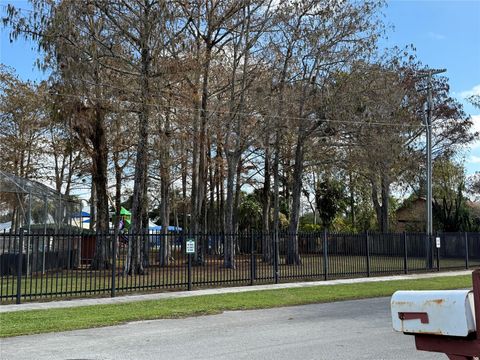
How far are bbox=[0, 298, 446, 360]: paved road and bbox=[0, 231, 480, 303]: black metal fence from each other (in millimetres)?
5639

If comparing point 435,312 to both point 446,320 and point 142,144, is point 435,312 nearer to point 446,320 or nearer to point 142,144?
point 446,320

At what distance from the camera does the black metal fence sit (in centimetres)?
1634

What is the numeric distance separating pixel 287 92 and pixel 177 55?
680cm

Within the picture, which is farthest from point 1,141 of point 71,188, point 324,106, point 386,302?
point 386,302

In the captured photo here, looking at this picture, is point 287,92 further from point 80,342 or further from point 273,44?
point 80,342

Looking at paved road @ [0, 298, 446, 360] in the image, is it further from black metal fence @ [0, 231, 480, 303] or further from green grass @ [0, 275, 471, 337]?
black metal fence @ [0, 231, 480, 303]

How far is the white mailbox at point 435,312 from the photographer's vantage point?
3.11 m

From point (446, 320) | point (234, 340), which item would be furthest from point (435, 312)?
point (234, 340)

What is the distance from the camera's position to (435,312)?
3219mm

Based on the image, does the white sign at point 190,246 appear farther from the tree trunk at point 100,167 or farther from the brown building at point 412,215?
the brown building at point 412,215

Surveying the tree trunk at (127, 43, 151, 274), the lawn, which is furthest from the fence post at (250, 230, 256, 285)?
the tree trunk at (127, 43, 151, 274)

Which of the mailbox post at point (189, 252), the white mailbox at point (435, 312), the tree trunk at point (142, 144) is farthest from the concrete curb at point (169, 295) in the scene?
the white mailbox at point (435, 312)

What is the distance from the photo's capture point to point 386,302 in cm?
1455

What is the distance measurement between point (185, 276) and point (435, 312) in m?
15.9
